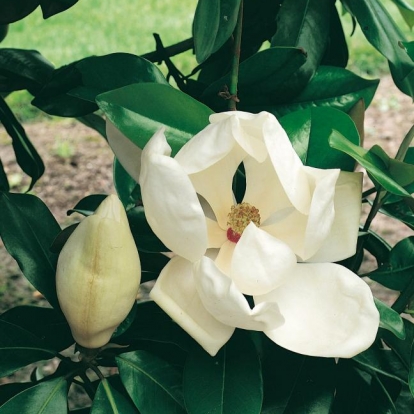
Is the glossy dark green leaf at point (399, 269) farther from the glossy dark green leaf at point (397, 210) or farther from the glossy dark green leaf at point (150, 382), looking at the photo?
the glossy dark green leaf at point (150, 382)

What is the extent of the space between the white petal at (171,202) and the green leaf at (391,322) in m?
0.18

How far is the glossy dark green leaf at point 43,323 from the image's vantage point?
0.80 meters

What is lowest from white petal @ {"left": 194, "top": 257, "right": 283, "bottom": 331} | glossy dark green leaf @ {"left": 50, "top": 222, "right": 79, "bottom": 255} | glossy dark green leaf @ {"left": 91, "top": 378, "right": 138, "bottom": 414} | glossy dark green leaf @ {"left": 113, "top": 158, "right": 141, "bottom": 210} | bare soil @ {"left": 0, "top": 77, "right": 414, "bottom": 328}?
bare soil @ {"left": 0, "top": 77, "right": 414, "bottom": 328}

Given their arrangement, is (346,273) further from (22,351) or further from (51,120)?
(51,120)

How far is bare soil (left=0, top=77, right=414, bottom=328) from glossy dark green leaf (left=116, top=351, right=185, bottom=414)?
190 cm

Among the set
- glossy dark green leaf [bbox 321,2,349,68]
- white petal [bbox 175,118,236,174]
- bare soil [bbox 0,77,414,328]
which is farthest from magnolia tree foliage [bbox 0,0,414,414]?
bare soil [bbox 0,77,414,328]

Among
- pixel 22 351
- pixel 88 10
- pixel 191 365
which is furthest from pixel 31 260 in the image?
pixel 88 10

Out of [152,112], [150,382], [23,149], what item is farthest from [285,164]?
[23,149]

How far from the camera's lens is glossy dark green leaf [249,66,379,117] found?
83 cm

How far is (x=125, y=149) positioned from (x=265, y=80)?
0.20 m

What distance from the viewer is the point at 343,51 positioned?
1036 mm

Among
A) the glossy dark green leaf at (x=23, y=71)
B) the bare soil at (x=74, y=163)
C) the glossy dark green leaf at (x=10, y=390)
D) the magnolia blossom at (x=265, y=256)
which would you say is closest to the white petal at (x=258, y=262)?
the magnolia blossom at (x=265, y=256)

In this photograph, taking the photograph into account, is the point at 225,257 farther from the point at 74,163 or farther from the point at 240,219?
the point at 74,163

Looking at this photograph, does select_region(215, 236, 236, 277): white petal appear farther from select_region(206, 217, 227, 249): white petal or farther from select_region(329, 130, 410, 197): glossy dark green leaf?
select_region(329, 130, 410, 197): glossy dark green leaf
